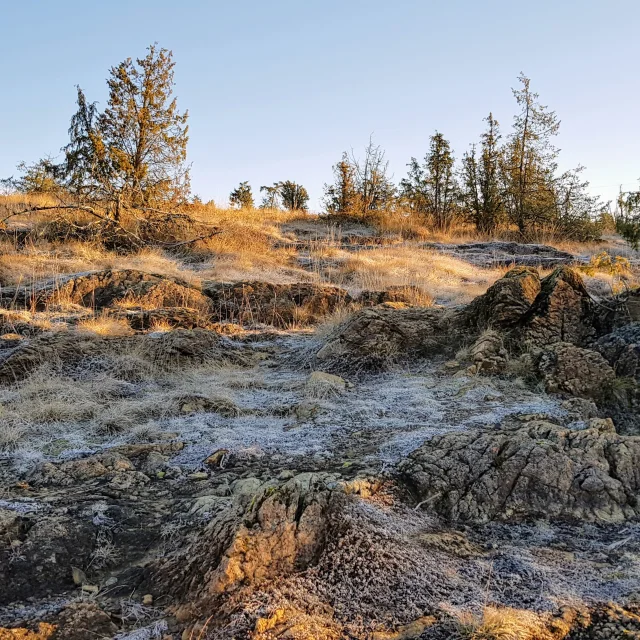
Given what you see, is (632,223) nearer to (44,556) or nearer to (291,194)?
(44,556)

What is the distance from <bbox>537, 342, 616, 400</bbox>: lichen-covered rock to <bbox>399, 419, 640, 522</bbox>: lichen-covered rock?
4.21 feet

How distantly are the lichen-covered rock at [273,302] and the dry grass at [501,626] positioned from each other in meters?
5.89

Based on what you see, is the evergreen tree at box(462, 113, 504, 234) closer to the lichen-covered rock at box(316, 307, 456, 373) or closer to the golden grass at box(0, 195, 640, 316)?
the golden grass at box(0, 195, 640, 316)

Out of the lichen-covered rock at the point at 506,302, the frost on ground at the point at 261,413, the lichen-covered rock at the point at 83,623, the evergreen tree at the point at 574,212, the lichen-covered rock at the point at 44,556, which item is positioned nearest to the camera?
the lichen-covered rock at the point at 83,623

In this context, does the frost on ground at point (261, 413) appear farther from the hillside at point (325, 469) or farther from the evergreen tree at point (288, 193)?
the evergreen tree at point (288, 193)

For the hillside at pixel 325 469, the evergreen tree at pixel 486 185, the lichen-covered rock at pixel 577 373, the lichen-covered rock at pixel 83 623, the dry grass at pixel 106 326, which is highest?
the evergreen tree at pixel 486 185

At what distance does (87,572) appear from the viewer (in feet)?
6.54

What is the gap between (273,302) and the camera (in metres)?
7.80

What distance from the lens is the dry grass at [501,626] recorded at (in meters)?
1.47

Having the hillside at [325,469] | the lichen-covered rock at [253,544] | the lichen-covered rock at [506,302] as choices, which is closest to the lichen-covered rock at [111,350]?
the hillside at [325,469]

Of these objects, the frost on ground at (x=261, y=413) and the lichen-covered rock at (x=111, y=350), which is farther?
the lichen-covered rock at (x=111, y=350)

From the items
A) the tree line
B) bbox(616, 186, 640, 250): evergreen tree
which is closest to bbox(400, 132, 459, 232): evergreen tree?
the tree line

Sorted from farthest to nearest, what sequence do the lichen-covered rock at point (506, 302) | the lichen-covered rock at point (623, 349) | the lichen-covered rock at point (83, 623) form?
the lichen-covered rock at point (506, 302)
the lichen-covered rock at point (623, 349)
the lichen-covered rock at point (83, 623)

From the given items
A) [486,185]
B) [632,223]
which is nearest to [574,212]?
[486,185]
